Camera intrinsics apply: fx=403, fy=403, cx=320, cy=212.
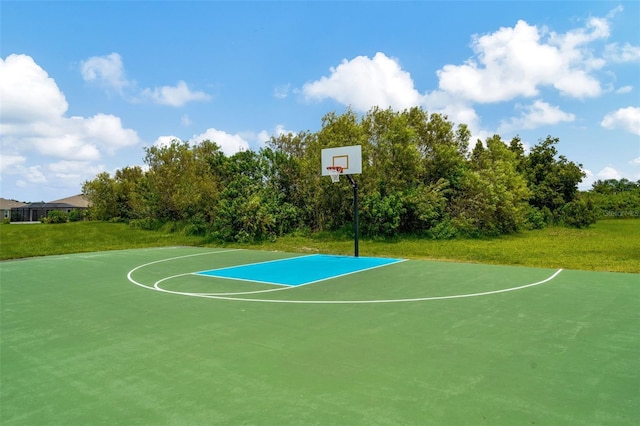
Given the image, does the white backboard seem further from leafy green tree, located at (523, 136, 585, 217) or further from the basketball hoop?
leafy green tree, located at (523, 136, 585, 217)

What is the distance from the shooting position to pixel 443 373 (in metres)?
3.33

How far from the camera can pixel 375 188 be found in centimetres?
1603

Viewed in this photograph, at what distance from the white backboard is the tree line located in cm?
346

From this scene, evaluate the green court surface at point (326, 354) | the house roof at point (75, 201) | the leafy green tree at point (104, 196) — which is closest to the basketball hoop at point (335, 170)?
the green court surface at point (326, 354)

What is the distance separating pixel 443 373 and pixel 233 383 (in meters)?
1.71

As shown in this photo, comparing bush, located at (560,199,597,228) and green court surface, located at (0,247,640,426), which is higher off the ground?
bush, located at (560,199,597,228)

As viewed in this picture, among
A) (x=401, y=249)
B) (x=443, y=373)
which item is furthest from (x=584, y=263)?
(x=443, y=373)

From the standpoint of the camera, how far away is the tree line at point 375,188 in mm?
15867

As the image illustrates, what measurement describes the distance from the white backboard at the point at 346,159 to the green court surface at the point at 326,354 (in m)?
5.31

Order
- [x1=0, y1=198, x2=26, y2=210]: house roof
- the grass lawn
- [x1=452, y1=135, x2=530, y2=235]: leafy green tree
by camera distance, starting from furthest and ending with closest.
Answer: [x1=0, y1=198, x2=26, y2=210]: house roof, [x1=452, y1=135, x2=530, y2=235]: leafy green tree, the grass lawn

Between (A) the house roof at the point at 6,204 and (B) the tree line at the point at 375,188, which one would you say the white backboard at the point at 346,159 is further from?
(A) the house roof at the point at 6,204

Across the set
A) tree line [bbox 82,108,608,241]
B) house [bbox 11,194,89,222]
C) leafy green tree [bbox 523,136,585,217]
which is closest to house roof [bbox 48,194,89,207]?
house [bbox 11,194,89,222]

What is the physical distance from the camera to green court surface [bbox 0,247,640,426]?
2.75 m

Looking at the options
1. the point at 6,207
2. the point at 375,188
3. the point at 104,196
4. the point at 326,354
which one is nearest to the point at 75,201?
the point at 6,207
